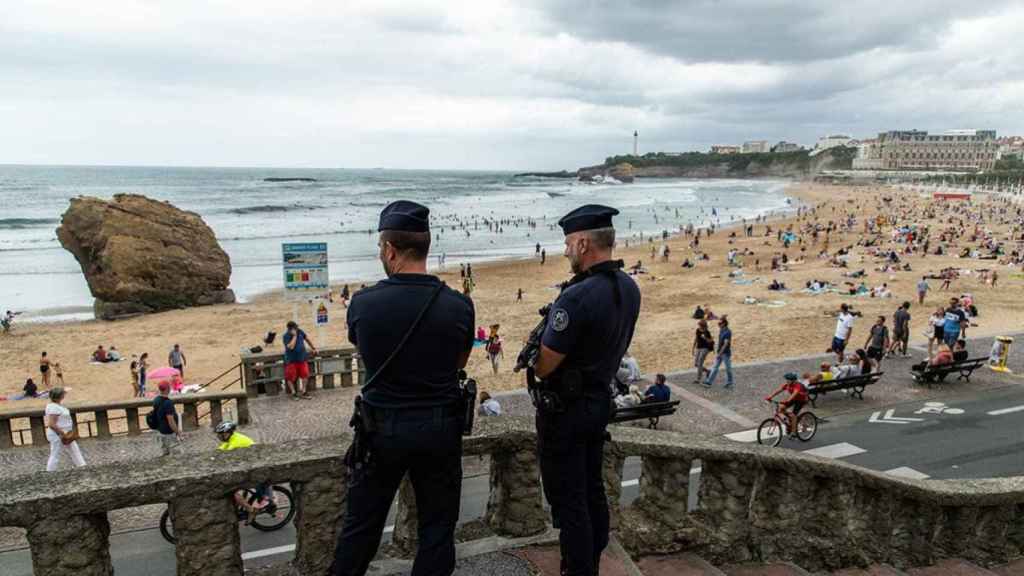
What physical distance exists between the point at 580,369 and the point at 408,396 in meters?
0.87

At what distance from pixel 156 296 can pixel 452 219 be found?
169 feet

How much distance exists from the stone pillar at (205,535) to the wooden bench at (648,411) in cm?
936

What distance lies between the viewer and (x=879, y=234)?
5331 centimetres

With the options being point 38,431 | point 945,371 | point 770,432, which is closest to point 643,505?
point 770,432

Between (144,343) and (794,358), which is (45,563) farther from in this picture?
(144,343)

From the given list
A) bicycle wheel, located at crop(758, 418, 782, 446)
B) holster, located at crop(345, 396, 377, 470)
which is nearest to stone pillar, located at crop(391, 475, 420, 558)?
holster, located at crop(345, 396, 377, 470)

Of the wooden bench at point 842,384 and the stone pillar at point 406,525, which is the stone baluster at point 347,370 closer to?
the wooden bench at point 842,384

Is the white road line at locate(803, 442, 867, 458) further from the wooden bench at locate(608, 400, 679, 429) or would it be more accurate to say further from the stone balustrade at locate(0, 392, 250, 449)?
the stone balustrade at locate(0, 392, 250, 449)

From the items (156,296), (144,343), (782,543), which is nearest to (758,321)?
(782,543)

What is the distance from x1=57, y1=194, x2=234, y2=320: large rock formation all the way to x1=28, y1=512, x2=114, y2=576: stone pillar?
97.9ft

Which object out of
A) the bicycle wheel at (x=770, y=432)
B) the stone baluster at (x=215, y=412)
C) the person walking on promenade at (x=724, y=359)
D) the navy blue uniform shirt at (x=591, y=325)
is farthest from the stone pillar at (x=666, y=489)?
the person walking on promenade at (x=724, y=359)

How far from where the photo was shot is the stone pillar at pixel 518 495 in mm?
3584

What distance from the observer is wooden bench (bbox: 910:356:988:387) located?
48.3 ft

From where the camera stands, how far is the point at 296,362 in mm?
13930
